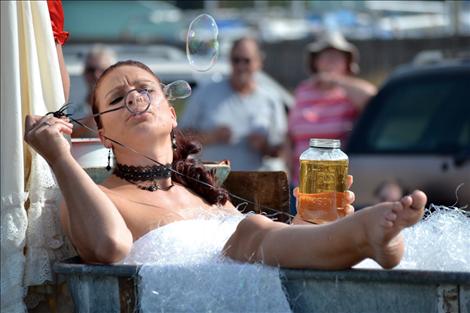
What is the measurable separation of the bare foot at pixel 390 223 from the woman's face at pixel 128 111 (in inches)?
41.2

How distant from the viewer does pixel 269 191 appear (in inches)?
181

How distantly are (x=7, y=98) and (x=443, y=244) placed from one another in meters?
1.47

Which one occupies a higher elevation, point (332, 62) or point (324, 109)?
point (332, 62)

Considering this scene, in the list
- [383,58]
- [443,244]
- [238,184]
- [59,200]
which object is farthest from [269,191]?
[383,58]

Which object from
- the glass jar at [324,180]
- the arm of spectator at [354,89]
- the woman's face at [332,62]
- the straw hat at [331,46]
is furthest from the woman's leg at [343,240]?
the straw hat at [331,46]

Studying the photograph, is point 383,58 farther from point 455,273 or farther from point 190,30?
point 455,273

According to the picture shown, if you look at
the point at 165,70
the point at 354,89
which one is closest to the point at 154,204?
the point at 354,89

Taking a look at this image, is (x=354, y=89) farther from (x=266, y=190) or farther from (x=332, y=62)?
(x=266, y=190)

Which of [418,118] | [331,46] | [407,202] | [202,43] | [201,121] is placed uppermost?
[202,43]

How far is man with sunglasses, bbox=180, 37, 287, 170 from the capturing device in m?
7.91

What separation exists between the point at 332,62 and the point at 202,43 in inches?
132

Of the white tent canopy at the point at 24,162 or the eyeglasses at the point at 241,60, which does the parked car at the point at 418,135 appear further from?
the white tent canopy at the point at 24,162

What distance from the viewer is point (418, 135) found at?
725cm

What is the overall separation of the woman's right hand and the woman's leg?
0.65 meters
